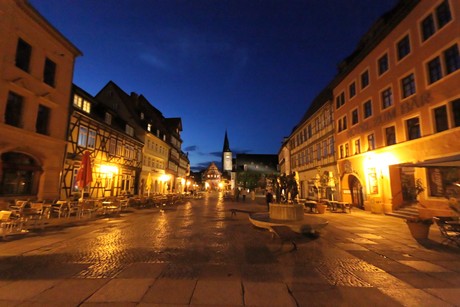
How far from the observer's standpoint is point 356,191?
20.9 metres

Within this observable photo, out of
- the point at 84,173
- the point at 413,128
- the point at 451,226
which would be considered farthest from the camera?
the point at 413,128

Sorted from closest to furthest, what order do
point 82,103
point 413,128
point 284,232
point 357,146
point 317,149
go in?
point 284,232, point 413,128, point 82,103, point 357,146, point 317,149

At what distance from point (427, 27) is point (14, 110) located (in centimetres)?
2358

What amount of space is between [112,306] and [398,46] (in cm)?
2009

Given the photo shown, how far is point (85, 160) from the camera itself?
12562 mm

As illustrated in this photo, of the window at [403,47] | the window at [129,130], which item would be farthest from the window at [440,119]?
the window at [129,130]

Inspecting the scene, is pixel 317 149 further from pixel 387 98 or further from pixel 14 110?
pixel 14 110

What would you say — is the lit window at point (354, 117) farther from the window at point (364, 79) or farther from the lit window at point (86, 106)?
the lit window at point (86, 106)

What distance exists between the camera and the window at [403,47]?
14.9 meters

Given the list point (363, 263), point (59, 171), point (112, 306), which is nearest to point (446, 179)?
point (363, 263)

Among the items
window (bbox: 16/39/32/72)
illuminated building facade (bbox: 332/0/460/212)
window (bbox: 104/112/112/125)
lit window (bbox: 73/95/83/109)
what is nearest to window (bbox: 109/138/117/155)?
window (bbox: 104/112/112/125)

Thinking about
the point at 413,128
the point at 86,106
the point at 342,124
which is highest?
the point at 86,106

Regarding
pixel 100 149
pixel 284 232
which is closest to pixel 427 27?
pixel 284 232

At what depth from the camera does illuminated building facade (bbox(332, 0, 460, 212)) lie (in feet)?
38.8
